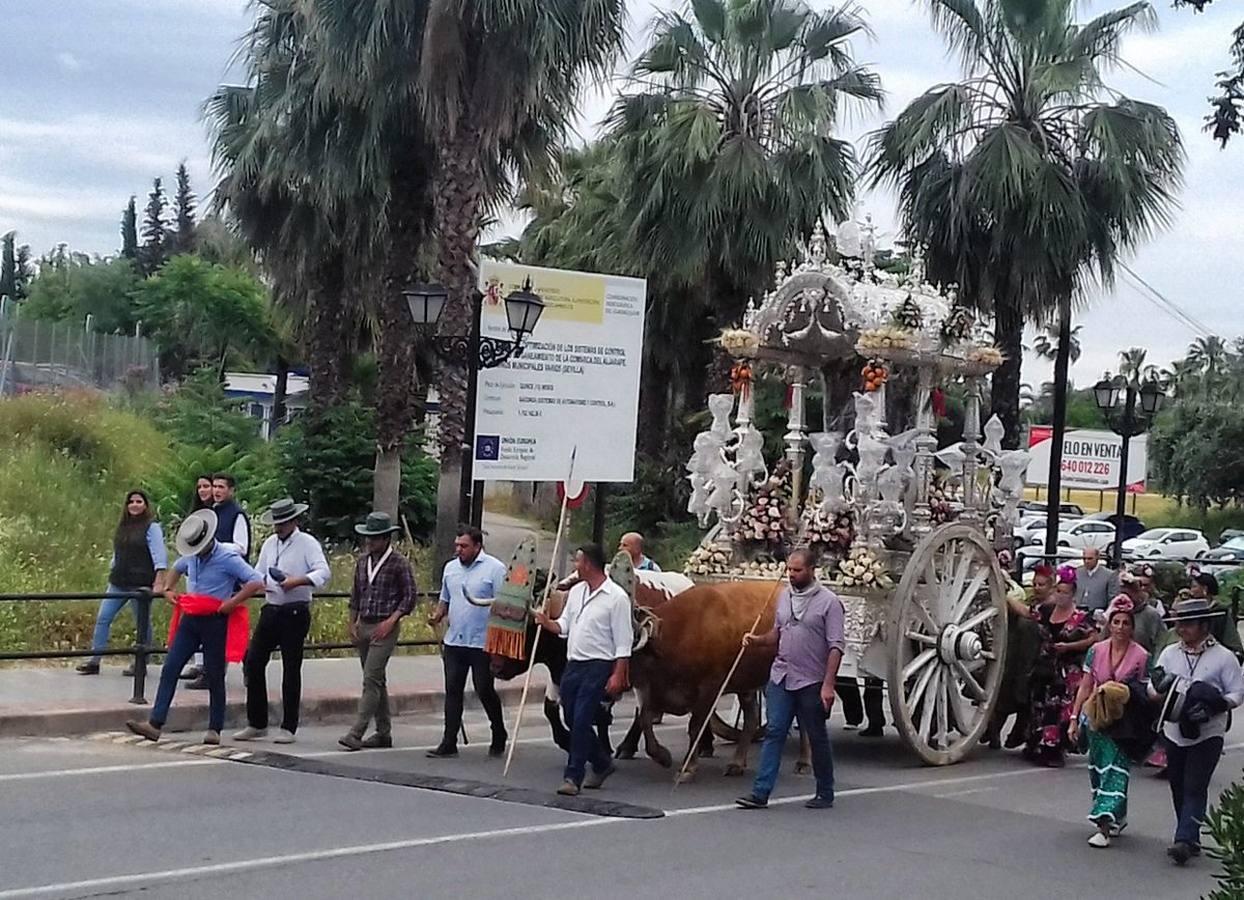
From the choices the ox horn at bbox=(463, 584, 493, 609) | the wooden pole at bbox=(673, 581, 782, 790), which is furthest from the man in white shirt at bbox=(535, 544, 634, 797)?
the ox horn at bbox=(463, 584, 493, 609)

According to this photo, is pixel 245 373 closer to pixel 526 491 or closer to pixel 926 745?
pixel 526 491

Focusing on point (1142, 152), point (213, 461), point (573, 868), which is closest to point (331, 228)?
point (213, 461)

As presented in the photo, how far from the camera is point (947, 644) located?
12.6m

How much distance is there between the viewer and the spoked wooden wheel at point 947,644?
12.3 metres

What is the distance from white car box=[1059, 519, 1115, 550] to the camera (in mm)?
46531

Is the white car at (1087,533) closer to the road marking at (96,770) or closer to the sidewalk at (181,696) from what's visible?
the sidewalk at (181,696)

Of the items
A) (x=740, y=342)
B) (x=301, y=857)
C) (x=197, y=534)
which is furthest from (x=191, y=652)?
(x=740, y=342)

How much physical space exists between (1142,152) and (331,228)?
12.9 metres

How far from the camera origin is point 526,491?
4831cm

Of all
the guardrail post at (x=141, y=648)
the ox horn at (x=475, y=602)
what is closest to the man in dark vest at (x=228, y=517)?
the guardrail post at (x=141, y=648)

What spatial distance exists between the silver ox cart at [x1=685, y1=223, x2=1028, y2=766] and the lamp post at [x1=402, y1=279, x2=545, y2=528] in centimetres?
306

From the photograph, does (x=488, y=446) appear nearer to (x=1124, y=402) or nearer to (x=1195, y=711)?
(x=1195, y=711)

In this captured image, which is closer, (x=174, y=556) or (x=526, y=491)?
(x=174, y=556)

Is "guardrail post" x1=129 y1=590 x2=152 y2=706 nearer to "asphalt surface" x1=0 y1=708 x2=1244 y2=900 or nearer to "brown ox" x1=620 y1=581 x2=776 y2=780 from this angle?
"asphalt surface" x1=0 y1=708 x2=1244 y2=900
